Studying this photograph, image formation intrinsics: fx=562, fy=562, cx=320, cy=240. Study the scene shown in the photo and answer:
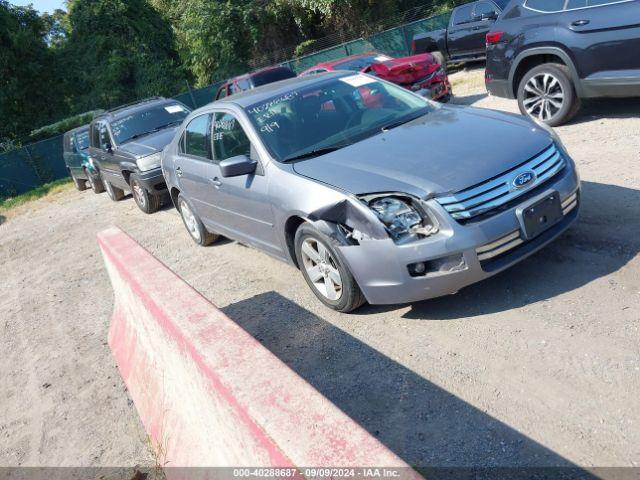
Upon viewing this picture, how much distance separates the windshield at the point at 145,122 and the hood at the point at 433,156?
7260 mm

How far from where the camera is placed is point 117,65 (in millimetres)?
31125

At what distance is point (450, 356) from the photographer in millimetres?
3596

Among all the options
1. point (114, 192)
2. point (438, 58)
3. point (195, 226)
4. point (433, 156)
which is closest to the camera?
point (433, 156)

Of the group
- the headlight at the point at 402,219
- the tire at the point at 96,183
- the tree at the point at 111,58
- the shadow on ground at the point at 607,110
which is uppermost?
Answer: the tree at the point at 111,58

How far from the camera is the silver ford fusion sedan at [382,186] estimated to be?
12.0 feet

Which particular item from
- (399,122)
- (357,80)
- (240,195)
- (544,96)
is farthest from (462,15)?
(240,195)

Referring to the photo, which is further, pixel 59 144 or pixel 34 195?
pixel 59 144

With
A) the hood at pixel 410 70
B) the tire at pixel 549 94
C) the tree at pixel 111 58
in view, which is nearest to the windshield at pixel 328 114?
the tire at pixel 549 94

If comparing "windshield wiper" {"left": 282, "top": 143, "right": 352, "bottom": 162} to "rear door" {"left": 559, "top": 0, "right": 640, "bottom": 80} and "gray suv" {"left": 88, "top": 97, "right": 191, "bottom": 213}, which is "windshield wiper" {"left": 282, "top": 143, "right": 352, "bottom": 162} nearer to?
"rear door" {"left": 559, "top": 0, "right": 640, "bottom": 80}

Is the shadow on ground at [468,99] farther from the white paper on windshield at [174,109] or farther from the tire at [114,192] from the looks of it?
the tire at [114,192]

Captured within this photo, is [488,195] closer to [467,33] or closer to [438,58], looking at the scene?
[438,58]

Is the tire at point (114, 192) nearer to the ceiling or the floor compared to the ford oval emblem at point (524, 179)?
nearer to the floor

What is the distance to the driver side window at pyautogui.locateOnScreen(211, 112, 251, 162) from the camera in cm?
507

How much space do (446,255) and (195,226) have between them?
14.0ft
